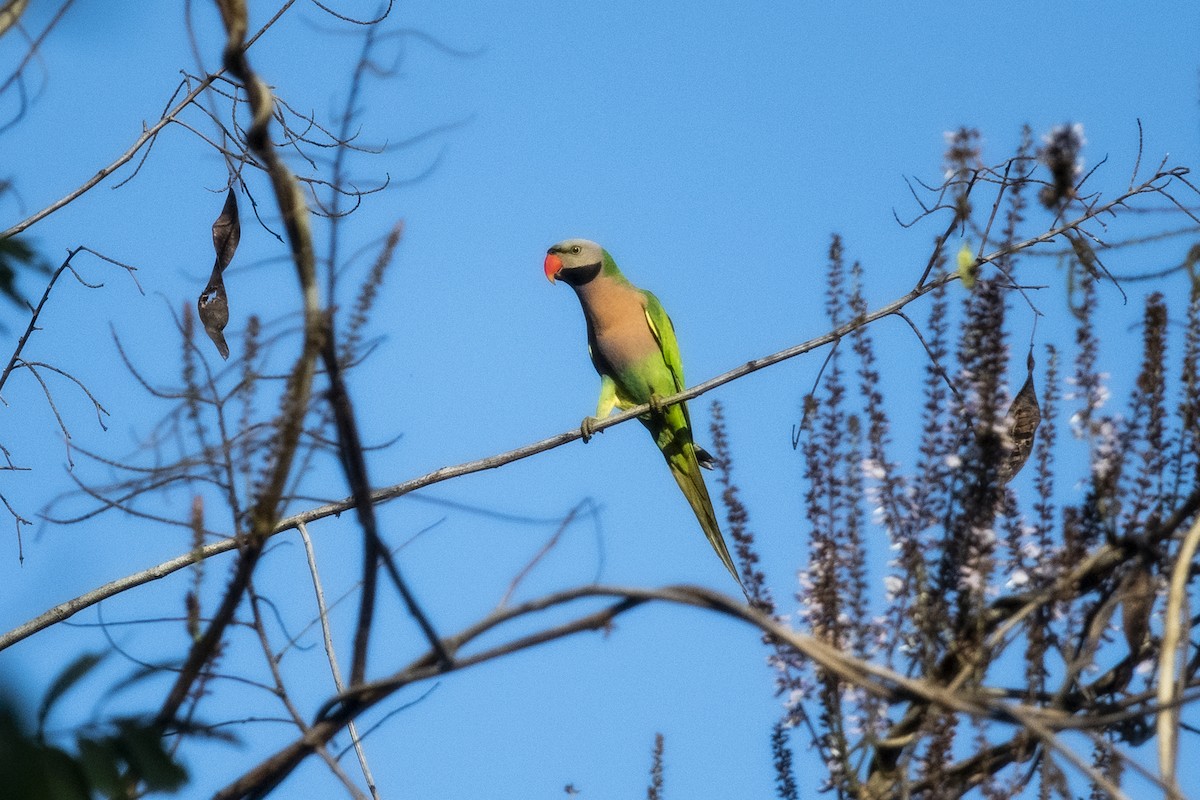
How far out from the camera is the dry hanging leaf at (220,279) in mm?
3312

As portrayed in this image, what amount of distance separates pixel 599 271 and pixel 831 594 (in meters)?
4.81

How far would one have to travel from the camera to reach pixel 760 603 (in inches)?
76.0

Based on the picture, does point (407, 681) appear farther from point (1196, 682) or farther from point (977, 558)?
point (1196, 682)

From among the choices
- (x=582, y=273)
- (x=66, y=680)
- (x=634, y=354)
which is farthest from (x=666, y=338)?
(x=66, y=680)

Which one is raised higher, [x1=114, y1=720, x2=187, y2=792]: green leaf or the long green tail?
the long green tail

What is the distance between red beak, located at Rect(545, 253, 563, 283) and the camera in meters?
6.56

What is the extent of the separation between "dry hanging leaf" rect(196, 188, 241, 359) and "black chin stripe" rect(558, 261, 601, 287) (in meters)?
3.11

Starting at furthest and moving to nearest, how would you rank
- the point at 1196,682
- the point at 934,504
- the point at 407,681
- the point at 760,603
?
the point at 760,603
the point at 934,504
the point at 1196,682
the point at 407,681

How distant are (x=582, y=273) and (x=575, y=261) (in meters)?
0.10

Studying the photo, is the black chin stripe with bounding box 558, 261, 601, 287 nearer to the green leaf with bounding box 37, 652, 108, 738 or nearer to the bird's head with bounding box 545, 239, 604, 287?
the bird's head with bounding box 545, 239, 604, 287

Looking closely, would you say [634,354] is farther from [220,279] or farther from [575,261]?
[220,279]

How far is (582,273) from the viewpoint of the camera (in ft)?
21.1

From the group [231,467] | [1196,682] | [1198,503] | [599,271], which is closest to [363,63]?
[231,467]

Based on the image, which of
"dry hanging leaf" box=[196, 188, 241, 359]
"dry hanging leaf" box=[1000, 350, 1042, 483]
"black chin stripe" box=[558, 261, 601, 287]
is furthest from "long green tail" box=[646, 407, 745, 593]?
"dry hanging leaf" box=[1000, 350, 1042, 483]
